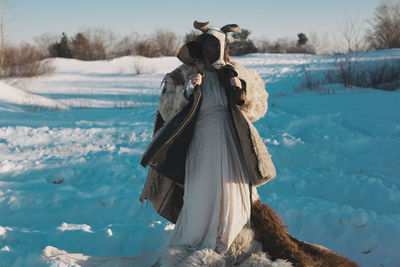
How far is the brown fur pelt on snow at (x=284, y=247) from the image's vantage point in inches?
107

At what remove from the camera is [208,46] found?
3.04 m

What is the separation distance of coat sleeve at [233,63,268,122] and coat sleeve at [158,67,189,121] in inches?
18.9

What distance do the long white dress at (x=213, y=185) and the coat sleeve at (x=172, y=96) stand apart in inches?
7.7

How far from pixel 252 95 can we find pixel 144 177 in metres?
3.58

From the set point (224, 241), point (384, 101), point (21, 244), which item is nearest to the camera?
point (224, 241)

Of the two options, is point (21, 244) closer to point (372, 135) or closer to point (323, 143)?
point (323, 143)

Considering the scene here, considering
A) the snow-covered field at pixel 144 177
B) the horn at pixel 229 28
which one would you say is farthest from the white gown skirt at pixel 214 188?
the snow-covered field at pixel 144 177

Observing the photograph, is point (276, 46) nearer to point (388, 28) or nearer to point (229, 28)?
point (388, 28)

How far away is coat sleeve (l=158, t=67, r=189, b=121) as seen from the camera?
3006 millimetres

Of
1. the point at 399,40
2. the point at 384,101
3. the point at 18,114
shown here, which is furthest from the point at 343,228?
the point at 399,40

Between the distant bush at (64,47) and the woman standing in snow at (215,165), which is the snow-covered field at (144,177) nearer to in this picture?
the woman standing in snow at (215,165)

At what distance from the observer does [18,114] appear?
35.6 ft

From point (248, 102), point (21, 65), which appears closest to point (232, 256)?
point (248, 102)

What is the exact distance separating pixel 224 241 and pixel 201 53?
1534 mm
